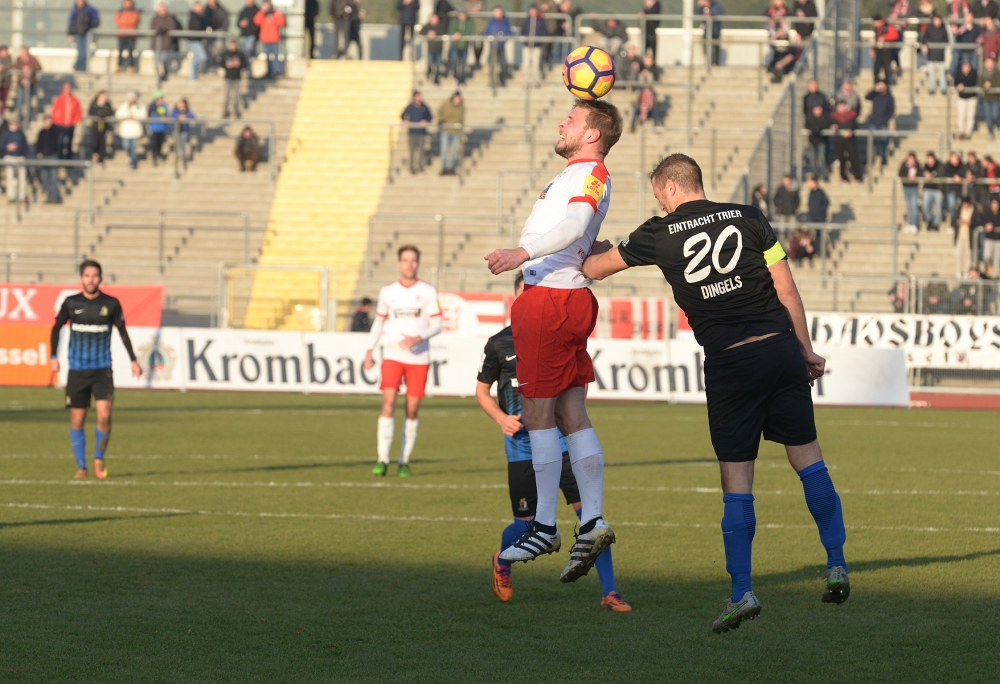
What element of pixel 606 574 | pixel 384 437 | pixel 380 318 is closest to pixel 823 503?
pixel 606 574

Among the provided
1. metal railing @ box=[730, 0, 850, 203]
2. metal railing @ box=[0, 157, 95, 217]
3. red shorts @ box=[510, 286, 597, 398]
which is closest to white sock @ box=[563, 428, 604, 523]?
red shorts @ box=[510, 286, 597, 398]

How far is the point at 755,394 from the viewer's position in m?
7.09

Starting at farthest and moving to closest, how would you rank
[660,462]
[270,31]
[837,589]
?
[270,31]
[660,462]
[837,589]

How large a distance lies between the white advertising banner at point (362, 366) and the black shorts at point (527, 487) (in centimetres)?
1542

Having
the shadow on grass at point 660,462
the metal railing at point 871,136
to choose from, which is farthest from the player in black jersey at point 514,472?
the metal railing at point 871,136

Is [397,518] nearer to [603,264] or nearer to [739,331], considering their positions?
[603,264]

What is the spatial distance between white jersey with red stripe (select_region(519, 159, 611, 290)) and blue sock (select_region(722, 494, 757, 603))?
4.55ft

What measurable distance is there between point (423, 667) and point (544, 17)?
103ft

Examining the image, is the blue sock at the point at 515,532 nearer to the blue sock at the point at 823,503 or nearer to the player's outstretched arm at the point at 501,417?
the player's outstretched arm at the point at 501,417

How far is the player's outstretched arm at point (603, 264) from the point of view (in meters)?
7.04

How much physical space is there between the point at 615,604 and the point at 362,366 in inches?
675

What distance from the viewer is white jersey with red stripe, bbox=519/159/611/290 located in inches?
287

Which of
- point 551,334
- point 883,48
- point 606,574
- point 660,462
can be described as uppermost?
point 883,48

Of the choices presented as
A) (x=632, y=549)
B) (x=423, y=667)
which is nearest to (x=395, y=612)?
(x=423, y=667)
